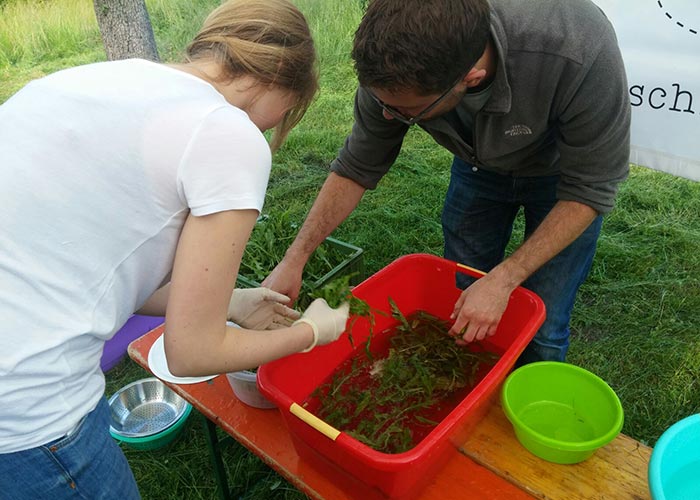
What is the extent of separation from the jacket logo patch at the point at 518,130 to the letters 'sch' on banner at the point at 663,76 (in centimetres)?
117

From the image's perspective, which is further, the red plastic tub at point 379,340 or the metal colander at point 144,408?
the metal colander at point 144,408

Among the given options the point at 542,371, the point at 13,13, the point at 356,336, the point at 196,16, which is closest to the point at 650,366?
the point at 542,371

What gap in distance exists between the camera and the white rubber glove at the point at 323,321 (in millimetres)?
1336

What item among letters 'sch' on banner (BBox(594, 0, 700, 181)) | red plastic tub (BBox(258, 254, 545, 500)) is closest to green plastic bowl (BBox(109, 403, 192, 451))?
red plastic tub (BBox(258, 254, 545, 500))

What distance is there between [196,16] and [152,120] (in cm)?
704

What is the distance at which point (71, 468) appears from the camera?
112 cm

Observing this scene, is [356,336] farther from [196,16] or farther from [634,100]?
[196,16]

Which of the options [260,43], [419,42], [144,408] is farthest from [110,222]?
[144,408]

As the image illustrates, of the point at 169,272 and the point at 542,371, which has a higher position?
the point at 169,272

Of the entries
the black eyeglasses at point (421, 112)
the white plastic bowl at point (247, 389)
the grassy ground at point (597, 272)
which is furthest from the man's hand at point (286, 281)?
the grassy ground at point (597, 272)

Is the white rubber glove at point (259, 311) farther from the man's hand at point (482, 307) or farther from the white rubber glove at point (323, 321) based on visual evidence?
the man's hand at point (482, 307)

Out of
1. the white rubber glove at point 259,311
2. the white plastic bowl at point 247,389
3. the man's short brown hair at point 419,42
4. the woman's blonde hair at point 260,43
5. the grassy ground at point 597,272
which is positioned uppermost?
the woman's blonde hair at point 260,43

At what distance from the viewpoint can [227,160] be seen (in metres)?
0.94

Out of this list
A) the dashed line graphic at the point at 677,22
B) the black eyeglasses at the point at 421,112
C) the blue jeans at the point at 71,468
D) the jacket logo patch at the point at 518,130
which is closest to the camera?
the blue jeans at the point at 71,468
